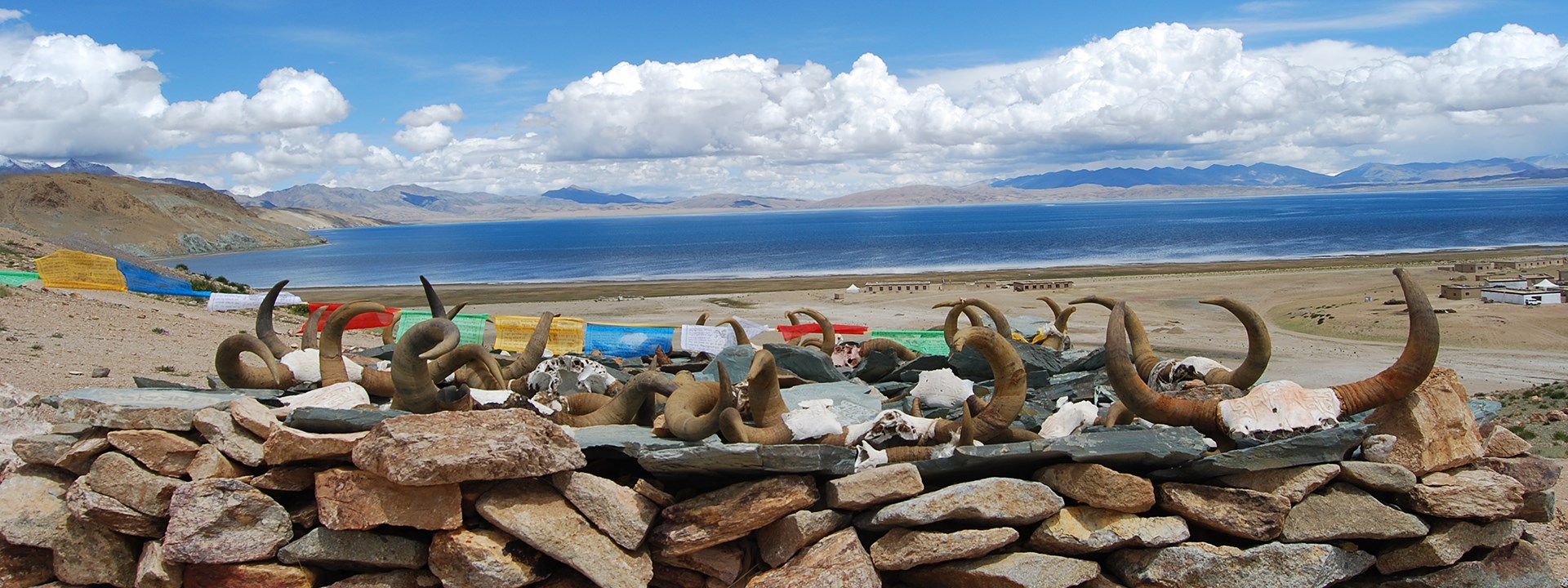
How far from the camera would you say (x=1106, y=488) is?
6684mm

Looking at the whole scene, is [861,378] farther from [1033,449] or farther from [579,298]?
[579,298]

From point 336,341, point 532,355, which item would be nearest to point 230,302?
point 336,341

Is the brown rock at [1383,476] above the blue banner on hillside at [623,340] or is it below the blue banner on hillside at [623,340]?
above

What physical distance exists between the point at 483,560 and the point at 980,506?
10.2 ft

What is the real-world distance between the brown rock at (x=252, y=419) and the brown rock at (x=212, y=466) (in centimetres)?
23

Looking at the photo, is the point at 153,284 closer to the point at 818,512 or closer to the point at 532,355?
the point at 532,355

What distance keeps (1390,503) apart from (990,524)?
2702 millimetres

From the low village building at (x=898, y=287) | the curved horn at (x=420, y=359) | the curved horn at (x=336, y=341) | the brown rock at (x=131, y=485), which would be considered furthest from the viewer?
the low village building at (x=898, y=287)

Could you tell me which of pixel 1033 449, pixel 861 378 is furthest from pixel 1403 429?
pixel 861 378

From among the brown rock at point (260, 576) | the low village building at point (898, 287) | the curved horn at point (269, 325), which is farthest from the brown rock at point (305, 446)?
the low village building at point (898, 287)

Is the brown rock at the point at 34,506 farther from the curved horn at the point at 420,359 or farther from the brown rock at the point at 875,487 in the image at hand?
the brown rock at the point at 875,487

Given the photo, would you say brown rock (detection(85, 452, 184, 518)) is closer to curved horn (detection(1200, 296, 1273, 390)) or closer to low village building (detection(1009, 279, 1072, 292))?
curved horn (detection(1200, 296, 1273, 390))

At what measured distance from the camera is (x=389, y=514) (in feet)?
22.1

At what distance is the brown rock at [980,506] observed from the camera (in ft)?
21.4
